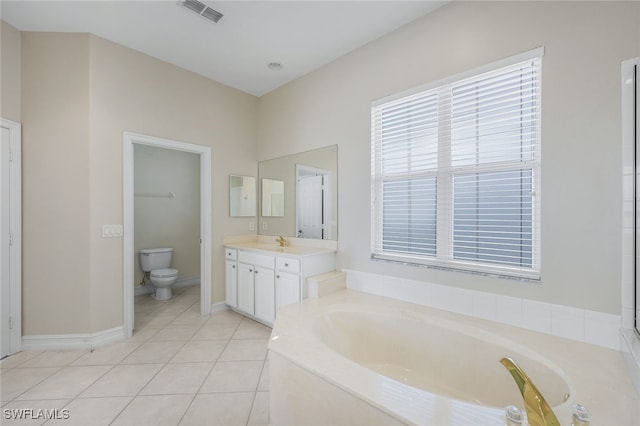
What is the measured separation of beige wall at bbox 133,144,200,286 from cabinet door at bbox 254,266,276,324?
2.30 meters

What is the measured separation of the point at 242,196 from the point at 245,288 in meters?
1.24

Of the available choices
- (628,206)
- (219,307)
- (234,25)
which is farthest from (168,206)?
(628,206)

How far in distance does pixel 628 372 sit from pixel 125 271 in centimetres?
370

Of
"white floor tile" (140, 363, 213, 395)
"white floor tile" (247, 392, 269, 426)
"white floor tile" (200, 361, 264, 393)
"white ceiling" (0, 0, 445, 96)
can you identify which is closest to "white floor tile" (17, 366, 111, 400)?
"white floor tile" (140, 363, 213, 395)

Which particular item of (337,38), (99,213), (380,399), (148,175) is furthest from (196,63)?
(380,399)

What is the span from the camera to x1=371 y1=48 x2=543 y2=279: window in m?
1.81

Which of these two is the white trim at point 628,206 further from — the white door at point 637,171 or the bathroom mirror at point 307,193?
the bathroom mirror at point 307,193

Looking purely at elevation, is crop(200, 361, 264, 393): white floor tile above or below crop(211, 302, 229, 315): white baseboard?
below

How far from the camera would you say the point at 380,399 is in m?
1.09

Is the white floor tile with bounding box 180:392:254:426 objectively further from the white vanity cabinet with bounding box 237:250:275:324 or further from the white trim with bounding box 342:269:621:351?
the white trim with bounding box 342:269:621:351

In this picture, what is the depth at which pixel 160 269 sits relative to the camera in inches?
163

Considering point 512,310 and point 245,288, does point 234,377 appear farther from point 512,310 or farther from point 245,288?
point 512,310

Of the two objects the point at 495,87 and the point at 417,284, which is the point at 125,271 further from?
the point at 495,87

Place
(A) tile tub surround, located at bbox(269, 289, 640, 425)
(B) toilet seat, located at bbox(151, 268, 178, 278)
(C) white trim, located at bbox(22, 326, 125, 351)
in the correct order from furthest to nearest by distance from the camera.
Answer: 1. (B) toilet seat, located at bbox(151, 268, 178, 278)
2. (C) white trim, located at bbox(22, 326, 125, 351)
3. (A) tile tub surround, located at bbox(269, 289, 640, 425)
